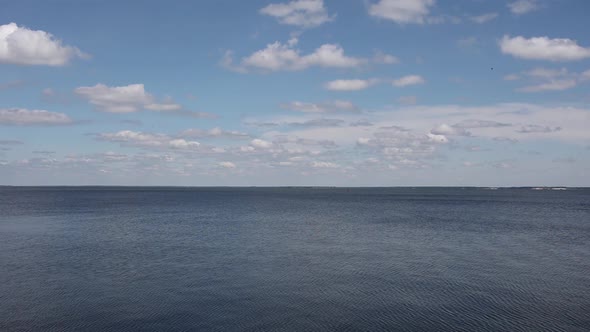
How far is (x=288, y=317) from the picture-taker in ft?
105

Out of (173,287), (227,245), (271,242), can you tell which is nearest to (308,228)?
(271,242)

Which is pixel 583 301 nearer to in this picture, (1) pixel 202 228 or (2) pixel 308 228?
(2) pixel 308 228

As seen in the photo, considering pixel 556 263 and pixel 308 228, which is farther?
pixel 308 228

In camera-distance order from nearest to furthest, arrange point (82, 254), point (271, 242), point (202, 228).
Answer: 1. point (82, 254)
2. point (271, 242)
3. point (202, 228)

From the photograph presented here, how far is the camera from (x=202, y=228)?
86625 millimetres

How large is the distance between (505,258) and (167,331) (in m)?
41.8

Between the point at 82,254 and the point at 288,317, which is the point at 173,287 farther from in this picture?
the point at 82,254

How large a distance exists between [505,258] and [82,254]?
169 ft

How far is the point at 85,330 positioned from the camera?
29328 mm

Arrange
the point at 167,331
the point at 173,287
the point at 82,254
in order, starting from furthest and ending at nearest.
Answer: the point at 82,254 → the point at 173,287 → the point at 167,331

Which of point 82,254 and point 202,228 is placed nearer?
point 82,254

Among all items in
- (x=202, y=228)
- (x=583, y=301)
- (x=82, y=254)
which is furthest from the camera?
(x=202, y=228)

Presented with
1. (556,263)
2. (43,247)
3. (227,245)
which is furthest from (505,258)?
(43,247)

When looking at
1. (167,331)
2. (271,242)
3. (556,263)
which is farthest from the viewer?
(271,242)
